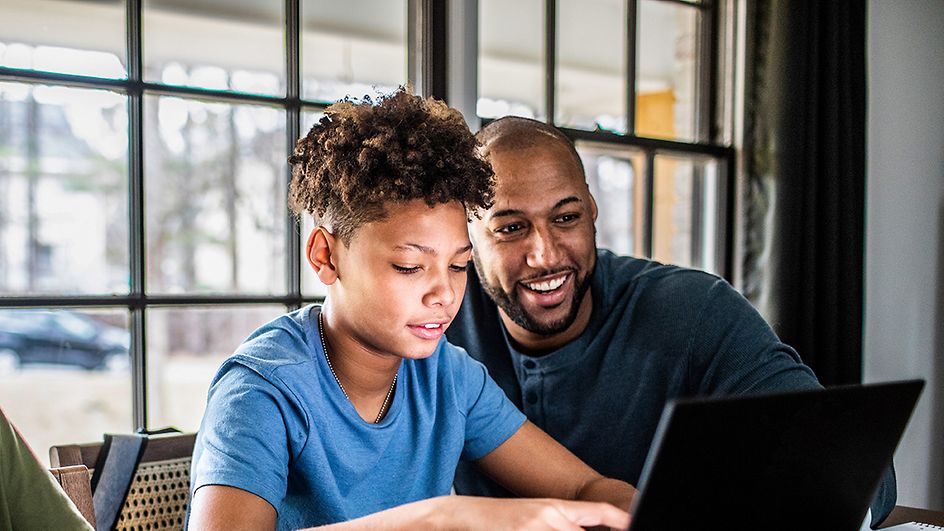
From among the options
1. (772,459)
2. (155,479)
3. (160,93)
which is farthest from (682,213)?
(772,459)

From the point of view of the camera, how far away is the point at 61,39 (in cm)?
171

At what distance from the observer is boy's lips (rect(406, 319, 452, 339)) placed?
1.14m

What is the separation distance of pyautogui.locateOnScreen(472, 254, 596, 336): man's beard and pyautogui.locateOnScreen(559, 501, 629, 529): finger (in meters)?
0.66

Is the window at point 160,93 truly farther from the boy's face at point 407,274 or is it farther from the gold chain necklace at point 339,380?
the boy's face at point 407,274

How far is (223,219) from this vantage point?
5133 mm

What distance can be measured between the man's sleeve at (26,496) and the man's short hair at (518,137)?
876 millimetres

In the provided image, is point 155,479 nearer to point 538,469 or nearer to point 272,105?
point 538,469

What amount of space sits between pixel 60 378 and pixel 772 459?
241 inches

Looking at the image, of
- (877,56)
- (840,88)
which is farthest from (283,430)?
(877,56)

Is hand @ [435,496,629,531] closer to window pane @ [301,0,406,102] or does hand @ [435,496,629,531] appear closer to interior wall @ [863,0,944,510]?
window pane @ [301,0,406,102]

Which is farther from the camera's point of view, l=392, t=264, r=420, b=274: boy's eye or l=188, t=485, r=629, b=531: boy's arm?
l=392, t=264, r=420, b=274: boy's eye

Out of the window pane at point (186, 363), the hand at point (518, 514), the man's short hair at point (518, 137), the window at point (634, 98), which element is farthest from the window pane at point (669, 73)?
the window pane at point (186, 363)

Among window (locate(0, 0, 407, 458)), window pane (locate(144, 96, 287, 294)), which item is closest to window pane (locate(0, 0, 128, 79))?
window (locate(0, 0, 407, 458))

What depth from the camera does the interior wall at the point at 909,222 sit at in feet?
8.87
